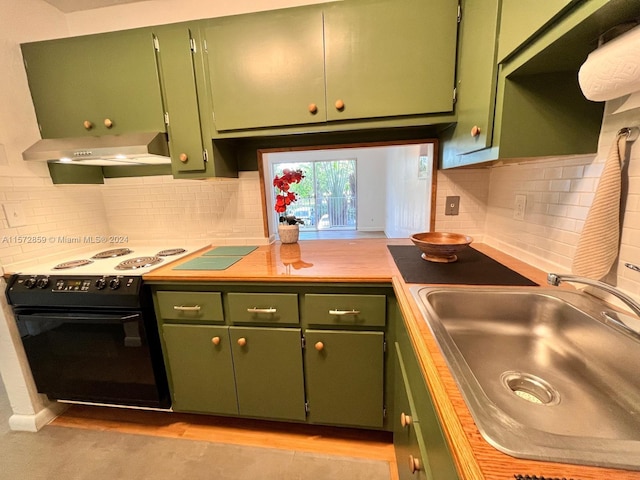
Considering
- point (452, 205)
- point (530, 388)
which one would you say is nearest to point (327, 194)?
point (452, 205)

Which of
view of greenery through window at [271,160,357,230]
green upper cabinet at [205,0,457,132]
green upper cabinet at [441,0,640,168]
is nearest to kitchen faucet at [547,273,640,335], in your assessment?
green upper cabinet at [441,0,640,168]

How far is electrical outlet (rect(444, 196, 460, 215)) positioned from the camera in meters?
1.71

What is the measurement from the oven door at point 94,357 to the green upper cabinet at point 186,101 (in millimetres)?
864

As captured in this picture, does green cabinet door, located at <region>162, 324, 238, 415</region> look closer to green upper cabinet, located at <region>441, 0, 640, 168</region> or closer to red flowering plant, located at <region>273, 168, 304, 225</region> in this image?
red flowering plant, located at <region>273, 168, 304, 225</region>

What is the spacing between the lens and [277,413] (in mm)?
1471

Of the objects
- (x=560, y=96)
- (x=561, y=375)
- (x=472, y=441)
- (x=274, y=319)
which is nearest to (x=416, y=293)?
(x=561, y=375)

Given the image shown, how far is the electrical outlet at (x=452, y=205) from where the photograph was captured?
1.71 metres

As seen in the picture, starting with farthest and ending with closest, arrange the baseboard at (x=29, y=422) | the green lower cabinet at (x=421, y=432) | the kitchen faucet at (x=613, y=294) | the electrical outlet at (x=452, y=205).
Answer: the electrical outlet at (x=452, y=205) → the baseboard at (x=29, y=422) → the kitchen faucet at (x=613, y=294) → the green lower cabinet at (x=421, y=432)

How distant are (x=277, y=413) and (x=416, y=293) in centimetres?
106

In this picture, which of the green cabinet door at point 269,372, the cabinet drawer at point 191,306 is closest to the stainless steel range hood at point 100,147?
the cabinet drawer at point 191,306

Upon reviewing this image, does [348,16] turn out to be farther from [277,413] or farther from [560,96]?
[277,413]

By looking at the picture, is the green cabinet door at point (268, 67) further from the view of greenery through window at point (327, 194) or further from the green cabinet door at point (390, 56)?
the view of greenery through window at point (327, 194)

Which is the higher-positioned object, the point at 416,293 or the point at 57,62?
the point at 57,62

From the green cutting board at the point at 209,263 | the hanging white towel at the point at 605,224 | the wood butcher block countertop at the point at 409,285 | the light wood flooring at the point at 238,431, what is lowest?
the light wood flooring at the point at 238,431
